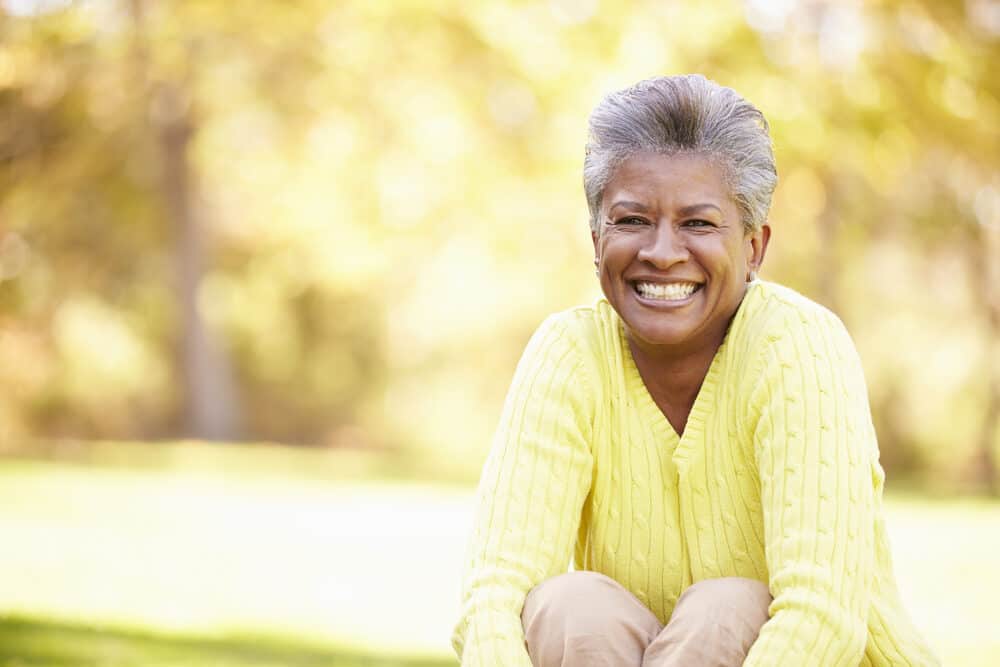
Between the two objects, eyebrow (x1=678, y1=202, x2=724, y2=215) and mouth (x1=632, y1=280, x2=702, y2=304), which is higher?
eyebrow (x1=678, y1=202, x2=724, y2=215)

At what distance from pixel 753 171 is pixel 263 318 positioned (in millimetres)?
21516

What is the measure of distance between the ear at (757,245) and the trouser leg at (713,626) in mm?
745

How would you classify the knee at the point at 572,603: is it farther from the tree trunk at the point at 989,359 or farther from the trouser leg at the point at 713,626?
the tree trunk at the point at 989,359

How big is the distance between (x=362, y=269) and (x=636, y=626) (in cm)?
1941

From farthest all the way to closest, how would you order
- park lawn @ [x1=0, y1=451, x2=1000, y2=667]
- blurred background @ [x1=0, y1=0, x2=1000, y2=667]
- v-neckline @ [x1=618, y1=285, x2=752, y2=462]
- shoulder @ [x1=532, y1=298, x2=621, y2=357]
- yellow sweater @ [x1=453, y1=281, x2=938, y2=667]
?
blurred background @ [x1=0, y1=0, x2=1000, y2=667], park lawn @ [x1=0, y1=451, x2=1000, y2=667], shoulder @ [x1=532, y1=298, x2=621, y2=357], v-neckline @ [x1=618, y1=285, x2=752, y2=462], yellow sweater @ [x1=453, y1=281, x2=938, y2=667]

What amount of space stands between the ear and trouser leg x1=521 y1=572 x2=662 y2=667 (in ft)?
2.63

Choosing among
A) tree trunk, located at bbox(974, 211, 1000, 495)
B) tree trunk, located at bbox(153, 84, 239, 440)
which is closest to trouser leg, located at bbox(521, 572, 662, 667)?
tree trunk, located at bbox(974, 211, 1000, 495)

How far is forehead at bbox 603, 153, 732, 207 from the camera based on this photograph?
2.68 m

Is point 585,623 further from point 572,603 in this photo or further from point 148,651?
point 148,651

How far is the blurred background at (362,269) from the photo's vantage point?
26.6ft

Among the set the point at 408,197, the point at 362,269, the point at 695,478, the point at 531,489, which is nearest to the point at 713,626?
the point at 695,478

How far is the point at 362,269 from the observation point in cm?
2170

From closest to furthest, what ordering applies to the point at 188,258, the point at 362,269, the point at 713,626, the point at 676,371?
the point at 713,626 < the point at 676,371 < the point at 188,258 < the point at 362,269

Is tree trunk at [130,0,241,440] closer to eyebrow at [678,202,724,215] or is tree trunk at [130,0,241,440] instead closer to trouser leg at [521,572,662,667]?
eyebrow at [678,202,724,215]
